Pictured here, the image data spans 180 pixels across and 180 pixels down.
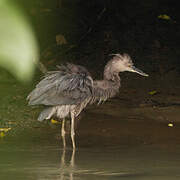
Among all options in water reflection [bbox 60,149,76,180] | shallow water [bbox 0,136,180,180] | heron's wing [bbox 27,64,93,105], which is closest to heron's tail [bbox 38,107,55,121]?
heron's wing [bbox 27,64,93,105]

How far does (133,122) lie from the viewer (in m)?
8.53

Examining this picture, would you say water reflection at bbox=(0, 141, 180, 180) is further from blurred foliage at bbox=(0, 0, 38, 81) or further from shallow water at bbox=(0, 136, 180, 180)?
blurred foliage at bbox=(0, 0, 38, 81)

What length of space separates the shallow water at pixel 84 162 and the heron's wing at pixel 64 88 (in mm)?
676

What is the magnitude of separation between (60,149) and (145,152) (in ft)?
3.96

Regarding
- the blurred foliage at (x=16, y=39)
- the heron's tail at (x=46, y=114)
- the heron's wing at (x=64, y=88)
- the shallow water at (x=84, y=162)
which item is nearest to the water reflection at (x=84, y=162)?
the shallow water at (x=84, y=162)

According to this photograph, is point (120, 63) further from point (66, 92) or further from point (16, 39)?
point (16, 39)

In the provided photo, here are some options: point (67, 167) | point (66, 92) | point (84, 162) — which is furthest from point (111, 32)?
point (67, 167)

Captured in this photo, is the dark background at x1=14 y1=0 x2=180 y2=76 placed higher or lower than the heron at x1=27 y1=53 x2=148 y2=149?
higher

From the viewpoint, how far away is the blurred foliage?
1.04m

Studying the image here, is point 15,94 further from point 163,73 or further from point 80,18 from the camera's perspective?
point 80,18

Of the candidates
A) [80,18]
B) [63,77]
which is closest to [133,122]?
[63,77]

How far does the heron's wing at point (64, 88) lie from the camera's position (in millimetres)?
7641

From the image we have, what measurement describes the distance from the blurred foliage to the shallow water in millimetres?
4235

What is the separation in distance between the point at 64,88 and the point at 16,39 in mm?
6780
